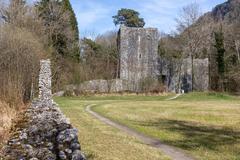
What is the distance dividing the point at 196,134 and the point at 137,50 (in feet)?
137

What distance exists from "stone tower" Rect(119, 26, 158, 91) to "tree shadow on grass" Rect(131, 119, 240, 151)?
3626 centimetres

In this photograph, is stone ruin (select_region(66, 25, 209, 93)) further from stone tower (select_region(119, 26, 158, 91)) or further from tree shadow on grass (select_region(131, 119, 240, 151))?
tree shadow on grass (select_region(131, 119, 240, 151))

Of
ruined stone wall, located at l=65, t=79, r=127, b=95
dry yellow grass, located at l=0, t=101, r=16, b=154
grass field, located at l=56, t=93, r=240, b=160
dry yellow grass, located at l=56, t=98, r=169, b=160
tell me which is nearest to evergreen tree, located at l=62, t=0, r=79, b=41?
ruined stone wall, located at l=65, t=79, r=127, b=95

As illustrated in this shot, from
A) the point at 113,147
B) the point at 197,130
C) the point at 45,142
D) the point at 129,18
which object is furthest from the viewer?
the point at 129,18

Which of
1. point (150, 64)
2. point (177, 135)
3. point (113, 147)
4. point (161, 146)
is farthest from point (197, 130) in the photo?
point (150, 64)

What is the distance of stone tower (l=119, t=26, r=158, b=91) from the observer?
5709 cm

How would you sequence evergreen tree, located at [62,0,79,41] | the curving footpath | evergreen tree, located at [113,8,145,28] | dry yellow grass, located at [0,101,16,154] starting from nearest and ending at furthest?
1. dry yellow grass, located at [0,101,16,154]
2. the curving footpath
3. evergreen tree, located at [62,0,79,41]
4. evergreen tree, located at [113,8,145,28]

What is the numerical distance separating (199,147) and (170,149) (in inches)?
37.6

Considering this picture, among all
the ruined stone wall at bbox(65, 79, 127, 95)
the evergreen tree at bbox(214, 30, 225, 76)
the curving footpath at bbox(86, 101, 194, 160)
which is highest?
the evergreen tree at bbox(214, 30, 225, 76)

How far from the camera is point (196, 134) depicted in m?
15.9

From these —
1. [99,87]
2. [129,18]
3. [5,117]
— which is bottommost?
[5,117]

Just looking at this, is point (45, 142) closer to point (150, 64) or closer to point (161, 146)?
point (161, 146)

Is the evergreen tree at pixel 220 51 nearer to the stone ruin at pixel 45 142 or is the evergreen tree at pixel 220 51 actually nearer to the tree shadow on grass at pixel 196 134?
the tree shadow on grass at pixel 196 134

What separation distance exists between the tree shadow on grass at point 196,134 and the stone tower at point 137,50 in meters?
36.3
